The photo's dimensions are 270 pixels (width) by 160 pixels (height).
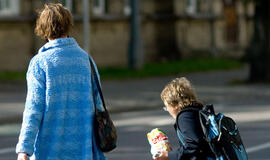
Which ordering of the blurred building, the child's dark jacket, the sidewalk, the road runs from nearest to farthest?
the child's dark jacket → the road → the sidewalk → the blurred building

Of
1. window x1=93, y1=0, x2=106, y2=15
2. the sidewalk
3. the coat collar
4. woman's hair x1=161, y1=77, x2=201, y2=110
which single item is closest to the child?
woman's hair x1=161, y1=77, x2=201, y2=110

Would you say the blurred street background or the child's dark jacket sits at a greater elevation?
the child's dark jacket

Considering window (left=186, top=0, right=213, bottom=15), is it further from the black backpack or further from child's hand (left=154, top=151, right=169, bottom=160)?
the black backpack

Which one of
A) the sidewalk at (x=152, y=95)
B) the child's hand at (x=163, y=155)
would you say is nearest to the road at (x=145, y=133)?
the sidewalk at (x=152, y=95)

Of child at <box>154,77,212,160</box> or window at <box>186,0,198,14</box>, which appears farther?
window at <box>186,0,198,14</box>

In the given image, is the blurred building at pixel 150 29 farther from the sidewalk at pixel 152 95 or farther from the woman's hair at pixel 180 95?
the woman's hair at pixel 180 95

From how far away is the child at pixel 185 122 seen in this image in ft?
17.1

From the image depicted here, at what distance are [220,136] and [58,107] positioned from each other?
3.47 ft

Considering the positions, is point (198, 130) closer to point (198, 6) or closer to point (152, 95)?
point (152, 95)

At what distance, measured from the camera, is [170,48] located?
31594 millimetres

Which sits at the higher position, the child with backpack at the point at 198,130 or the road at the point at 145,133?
the child with backpack at the point at 198,130

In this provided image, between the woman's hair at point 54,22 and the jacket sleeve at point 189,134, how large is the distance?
97cm

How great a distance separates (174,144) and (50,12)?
21.0 ft

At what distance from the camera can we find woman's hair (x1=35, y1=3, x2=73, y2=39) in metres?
4.93
